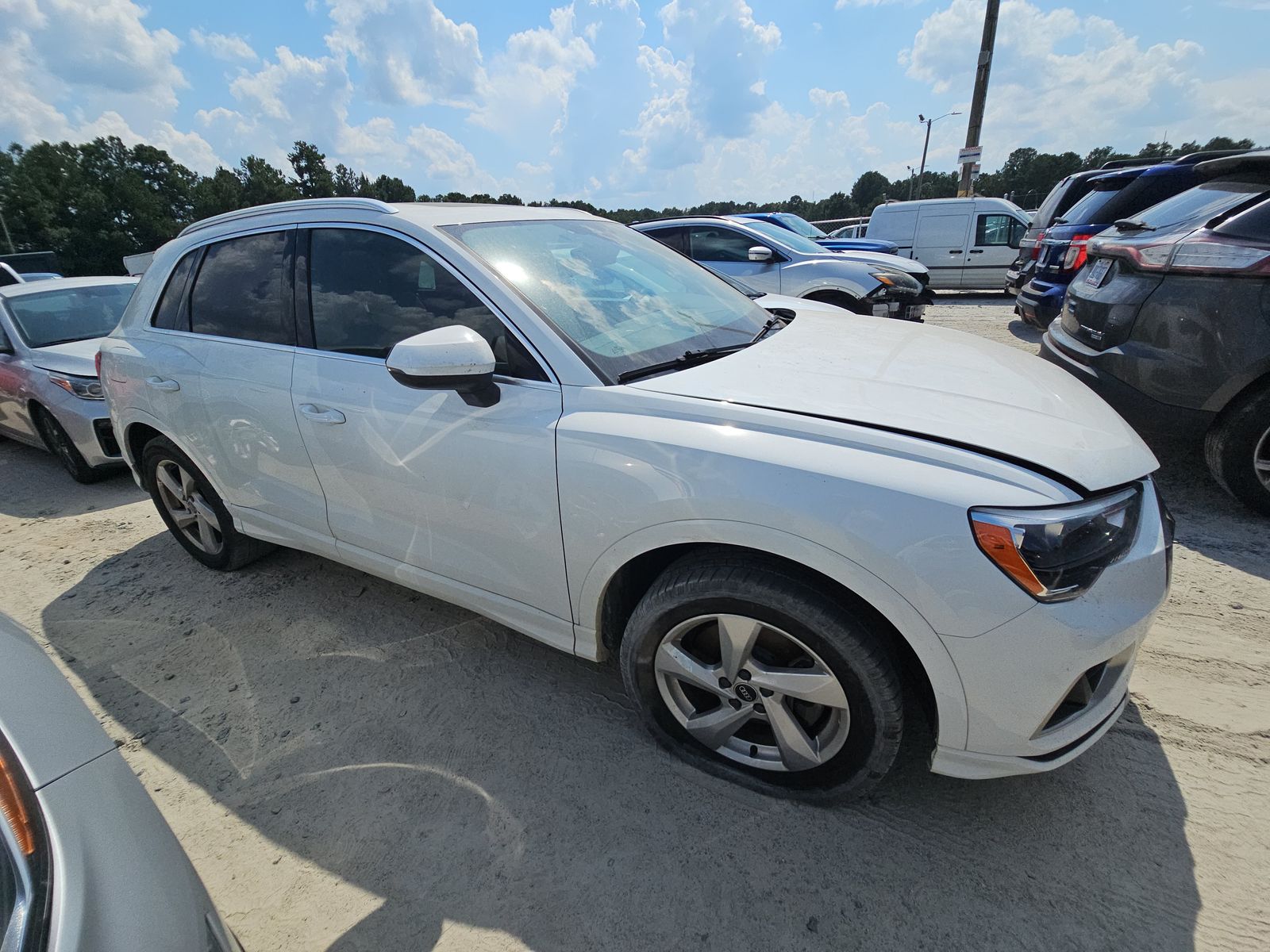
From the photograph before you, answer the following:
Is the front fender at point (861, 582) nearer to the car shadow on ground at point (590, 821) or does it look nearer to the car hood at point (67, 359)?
the car shadow on ground at point (590, 821)

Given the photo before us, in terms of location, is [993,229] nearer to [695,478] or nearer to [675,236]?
[675,236]

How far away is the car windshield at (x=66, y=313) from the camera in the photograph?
5.30 meters

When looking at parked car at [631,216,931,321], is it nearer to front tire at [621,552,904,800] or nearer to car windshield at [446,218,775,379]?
car windshield at [446,218,775,379]

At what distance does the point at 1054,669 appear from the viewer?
1508 millimetres

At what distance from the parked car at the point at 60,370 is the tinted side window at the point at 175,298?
203cm

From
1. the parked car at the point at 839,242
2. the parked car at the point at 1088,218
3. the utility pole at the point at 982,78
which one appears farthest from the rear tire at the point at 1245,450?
the utility pole at the point at 982,78

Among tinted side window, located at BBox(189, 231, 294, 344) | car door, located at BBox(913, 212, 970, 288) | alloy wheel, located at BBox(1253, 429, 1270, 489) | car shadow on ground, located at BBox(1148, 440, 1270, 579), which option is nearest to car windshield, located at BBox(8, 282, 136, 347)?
tinted side window, located at BBox(189, 231, 294, 344)

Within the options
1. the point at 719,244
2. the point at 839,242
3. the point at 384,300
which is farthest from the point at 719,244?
the point at 384,300

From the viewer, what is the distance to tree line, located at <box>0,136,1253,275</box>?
1507 inches

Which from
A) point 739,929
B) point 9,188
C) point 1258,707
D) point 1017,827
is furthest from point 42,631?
point 9,188

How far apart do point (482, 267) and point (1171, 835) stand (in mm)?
2671

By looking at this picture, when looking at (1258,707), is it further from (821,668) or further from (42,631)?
(42,631)

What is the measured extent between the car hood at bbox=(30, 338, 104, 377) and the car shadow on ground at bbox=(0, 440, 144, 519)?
81cm

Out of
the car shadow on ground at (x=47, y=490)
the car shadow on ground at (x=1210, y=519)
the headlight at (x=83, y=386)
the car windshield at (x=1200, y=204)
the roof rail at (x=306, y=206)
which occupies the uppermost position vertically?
the roof rail at (x=306, y=206)
